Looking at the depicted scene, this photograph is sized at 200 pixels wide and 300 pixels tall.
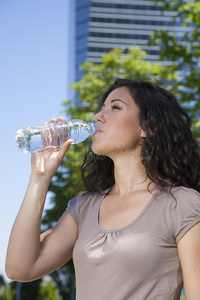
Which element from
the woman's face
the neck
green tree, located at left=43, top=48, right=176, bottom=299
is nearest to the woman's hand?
the woman's face

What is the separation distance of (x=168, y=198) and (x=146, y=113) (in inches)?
25.5

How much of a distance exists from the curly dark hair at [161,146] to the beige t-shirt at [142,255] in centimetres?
24

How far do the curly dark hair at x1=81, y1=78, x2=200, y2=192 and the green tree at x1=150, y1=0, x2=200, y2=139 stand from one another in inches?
243

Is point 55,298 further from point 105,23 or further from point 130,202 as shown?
point 105,23

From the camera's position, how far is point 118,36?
88.4m

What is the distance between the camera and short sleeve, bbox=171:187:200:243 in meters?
2.29

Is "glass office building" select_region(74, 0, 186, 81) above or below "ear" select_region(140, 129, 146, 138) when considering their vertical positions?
above

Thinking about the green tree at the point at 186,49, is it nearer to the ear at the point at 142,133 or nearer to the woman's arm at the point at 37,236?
the ear at the point at 142,133

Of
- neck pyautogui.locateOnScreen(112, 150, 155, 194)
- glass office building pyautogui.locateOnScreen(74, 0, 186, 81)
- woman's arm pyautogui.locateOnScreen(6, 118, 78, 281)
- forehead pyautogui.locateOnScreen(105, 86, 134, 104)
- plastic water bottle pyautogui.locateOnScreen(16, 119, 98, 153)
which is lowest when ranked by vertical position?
woman's arm pyautogui.locateOnScreen(6, 118, 78, 281)

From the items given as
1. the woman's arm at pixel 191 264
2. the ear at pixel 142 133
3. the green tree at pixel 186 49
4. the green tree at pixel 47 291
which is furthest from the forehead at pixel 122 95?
the green tree at pixel 47 291

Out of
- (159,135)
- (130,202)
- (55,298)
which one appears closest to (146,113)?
(159,135)

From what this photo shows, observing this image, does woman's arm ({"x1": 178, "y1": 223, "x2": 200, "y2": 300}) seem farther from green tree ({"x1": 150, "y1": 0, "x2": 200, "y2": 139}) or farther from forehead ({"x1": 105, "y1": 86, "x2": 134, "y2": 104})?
green tree ({"x1": 150, "y1": 0, "x2": 200, "y2": 139})

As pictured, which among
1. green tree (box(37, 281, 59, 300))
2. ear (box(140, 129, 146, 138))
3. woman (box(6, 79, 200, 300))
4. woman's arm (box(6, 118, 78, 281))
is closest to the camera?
woman (box(6, 79, 200, 300))

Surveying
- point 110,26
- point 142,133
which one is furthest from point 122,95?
point 110,26
